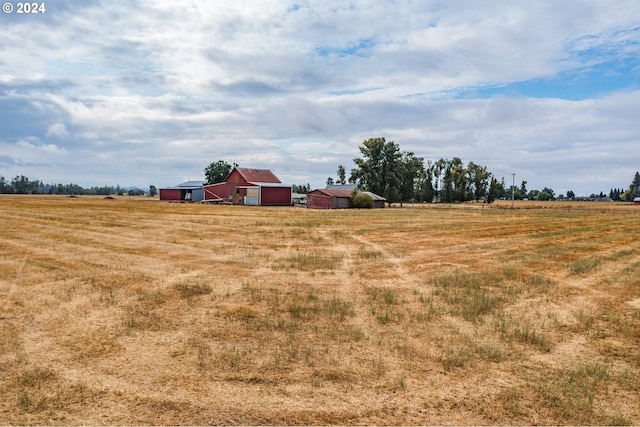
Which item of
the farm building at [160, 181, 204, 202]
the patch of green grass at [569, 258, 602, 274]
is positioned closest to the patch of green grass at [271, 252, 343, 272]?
the patch of green grass at [569, 258, 602, 274]

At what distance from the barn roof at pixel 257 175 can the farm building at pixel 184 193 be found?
17.4 meters

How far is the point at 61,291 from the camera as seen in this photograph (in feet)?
50.8

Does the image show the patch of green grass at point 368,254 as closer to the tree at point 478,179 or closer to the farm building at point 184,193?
the farm building at point 184,193

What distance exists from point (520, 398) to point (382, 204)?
275ft

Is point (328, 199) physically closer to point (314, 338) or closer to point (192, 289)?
point (192, 289)

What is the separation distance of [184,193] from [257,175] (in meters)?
22.0

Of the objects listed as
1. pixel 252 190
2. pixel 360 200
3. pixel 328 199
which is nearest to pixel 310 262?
pixel 328 199

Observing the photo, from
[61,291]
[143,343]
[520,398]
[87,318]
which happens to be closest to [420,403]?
[520,398]

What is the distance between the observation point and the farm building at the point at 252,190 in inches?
3204

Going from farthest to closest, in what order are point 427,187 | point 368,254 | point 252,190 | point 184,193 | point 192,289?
point 427,187
point 184,193
point 252,190
point 368,254
point 192,289

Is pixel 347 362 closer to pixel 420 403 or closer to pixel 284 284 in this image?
pixel 420 403

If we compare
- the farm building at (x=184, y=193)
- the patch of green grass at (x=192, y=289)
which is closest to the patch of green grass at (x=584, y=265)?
the patch of green grass at (x=192, y=289)

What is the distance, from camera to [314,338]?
11484 mm

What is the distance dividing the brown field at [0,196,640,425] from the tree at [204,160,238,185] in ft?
311
